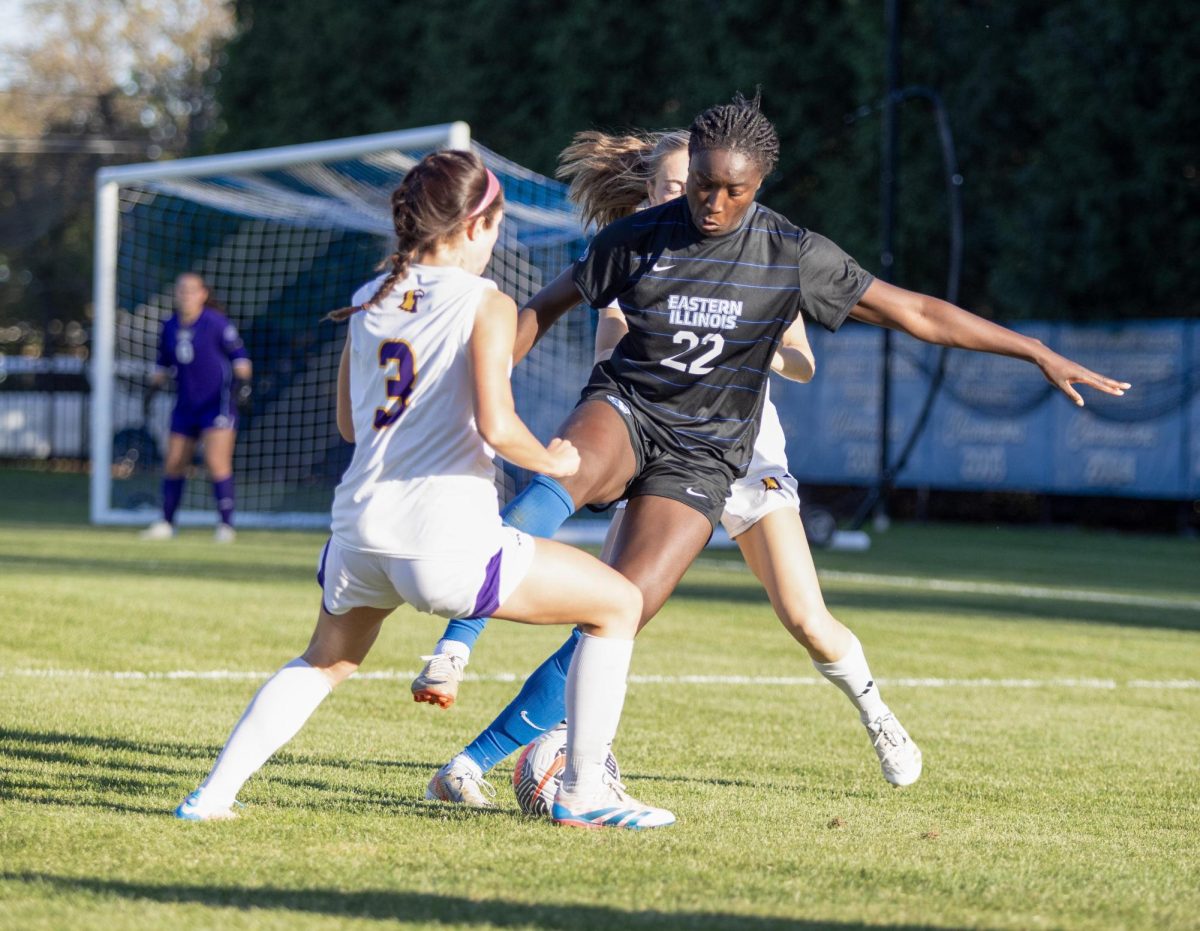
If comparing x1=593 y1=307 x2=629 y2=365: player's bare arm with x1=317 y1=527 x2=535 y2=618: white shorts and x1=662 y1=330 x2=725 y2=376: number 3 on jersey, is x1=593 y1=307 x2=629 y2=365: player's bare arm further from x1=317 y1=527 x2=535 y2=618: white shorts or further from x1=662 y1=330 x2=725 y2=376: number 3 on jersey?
x1=317 y1=527 x2=535 y2=618: white shorts

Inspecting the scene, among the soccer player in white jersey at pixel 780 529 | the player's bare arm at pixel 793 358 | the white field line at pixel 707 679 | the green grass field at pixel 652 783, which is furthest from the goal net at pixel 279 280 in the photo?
the player's bare arm at pixel 793 358

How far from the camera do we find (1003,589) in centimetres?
1330

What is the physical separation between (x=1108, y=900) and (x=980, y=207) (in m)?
20.8

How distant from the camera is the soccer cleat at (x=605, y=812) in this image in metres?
4.47

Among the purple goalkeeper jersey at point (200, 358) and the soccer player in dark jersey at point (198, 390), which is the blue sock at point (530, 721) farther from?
the purple goalkeeper jersey at point (200, 358)

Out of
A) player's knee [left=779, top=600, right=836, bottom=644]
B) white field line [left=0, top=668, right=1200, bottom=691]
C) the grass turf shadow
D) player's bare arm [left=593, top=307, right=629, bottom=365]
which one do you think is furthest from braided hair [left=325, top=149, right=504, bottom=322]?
white field line [left=0, top=668, right=1200, bottom=691]

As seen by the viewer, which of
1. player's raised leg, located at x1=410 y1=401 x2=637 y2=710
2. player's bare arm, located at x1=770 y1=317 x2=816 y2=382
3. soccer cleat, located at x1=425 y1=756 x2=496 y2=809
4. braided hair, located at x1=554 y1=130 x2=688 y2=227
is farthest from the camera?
braided hair, located at x1=554 y1=130 x2=688 y2=227

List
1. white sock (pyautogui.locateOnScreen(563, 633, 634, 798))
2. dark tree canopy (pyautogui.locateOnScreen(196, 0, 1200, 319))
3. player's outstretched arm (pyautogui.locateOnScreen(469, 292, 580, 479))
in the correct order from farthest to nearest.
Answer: dark tree canopy (pyautogui.locateOnScreen(196, 0, 1200, 319)), white sock (pyautogui.locateOnScreen(563, 633, 634, 798)), player's outstretched arm (pyautogui.locateOnScreen(469, 292, 580, 479))

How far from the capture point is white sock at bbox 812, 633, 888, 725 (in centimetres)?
534

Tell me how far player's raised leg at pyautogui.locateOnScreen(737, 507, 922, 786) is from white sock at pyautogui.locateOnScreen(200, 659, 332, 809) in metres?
1.46

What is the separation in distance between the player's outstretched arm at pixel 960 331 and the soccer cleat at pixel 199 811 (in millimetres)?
2211

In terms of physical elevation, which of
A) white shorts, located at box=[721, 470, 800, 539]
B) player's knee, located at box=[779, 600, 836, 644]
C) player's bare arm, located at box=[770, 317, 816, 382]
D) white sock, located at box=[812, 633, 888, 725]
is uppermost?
player's bare arm, located at box=[770, 317, 816, 382]

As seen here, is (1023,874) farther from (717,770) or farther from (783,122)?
(783,122)

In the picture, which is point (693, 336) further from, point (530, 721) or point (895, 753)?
point (895, 753)
